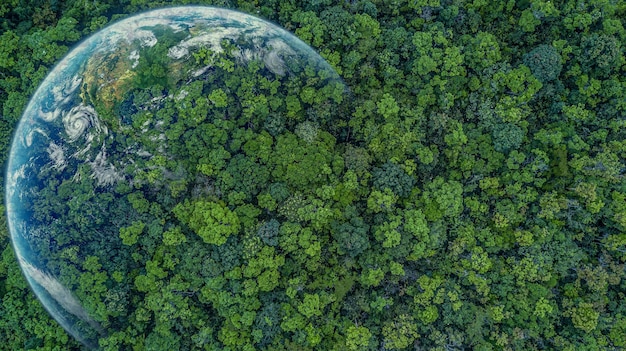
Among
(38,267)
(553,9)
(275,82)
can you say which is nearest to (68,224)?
(38,267)

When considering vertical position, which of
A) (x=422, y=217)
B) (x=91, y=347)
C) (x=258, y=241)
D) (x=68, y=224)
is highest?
(x=422, y=217)

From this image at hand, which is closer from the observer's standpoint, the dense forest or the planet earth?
the dense forest

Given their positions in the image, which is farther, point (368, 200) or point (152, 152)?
point (152, 152)

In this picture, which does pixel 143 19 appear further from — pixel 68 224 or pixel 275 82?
pixel 68 224

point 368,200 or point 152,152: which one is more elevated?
point 368,200
